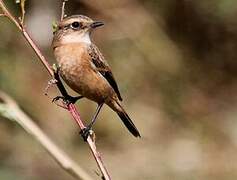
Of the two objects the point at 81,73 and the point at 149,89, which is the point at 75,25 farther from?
the point at 149,89

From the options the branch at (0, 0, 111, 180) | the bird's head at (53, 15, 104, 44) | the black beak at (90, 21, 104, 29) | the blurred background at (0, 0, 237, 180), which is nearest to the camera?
the branch at (0, 0, 111, 180)

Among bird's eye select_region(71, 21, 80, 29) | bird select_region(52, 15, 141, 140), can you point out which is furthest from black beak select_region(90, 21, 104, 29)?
bird's eye select_region(71, 21, 80, 29)

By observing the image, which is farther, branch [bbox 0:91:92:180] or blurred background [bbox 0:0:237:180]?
blurred background [bbox 0:0:237:180]

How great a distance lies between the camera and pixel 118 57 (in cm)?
1111

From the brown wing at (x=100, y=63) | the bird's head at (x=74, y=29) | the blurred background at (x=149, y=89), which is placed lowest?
the blurred background at (x=149, y=89)

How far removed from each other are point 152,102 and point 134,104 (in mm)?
345

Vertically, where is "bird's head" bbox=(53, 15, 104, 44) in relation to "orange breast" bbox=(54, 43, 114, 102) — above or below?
above

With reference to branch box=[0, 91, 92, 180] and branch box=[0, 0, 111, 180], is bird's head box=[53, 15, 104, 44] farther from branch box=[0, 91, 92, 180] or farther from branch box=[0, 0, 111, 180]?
branch box=[0, 91, 92, 180]

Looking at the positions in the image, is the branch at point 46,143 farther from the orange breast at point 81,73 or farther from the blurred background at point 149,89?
the blurred background at point 149,89

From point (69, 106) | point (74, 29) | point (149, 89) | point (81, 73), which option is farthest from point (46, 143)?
point (149, 89)

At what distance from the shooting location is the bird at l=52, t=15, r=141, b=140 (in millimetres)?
5465

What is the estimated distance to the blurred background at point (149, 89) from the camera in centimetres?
990

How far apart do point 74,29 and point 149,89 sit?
582 centimetres

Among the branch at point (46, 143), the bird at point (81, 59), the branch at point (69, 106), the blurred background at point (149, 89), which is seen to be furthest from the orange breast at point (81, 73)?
the blurred background at point (149, 89)
